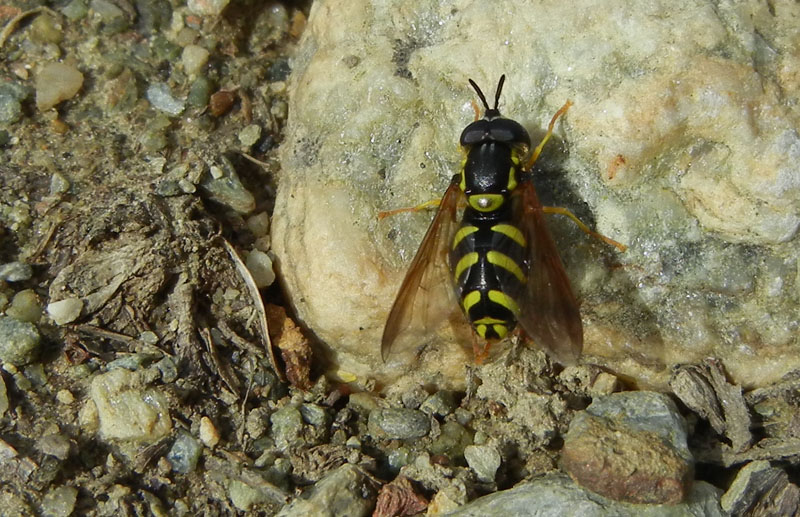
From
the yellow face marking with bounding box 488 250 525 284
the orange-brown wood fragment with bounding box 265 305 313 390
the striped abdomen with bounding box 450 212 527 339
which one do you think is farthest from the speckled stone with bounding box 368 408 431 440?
the yellow face marking with bounding box 488 250 525 284

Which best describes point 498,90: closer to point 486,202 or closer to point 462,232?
point 486,202

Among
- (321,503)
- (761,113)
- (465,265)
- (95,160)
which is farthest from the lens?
(95,160)

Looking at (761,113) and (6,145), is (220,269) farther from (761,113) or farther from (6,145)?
(761,113)

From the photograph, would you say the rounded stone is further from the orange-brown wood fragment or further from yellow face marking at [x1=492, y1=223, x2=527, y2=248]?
yellow face marking at [x1=492, y1=223, x2=527, y2=248]

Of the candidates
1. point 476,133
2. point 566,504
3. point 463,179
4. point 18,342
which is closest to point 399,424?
point 566,504

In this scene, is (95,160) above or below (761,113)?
below

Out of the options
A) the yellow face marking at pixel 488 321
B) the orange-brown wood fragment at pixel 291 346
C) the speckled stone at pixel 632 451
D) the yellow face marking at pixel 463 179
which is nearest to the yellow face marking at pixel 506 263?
the yellow face marking at pixel 488 321

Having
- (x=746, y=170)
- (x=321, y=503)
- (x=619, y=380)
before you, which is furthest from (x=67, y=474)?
(x=746, y=170)
